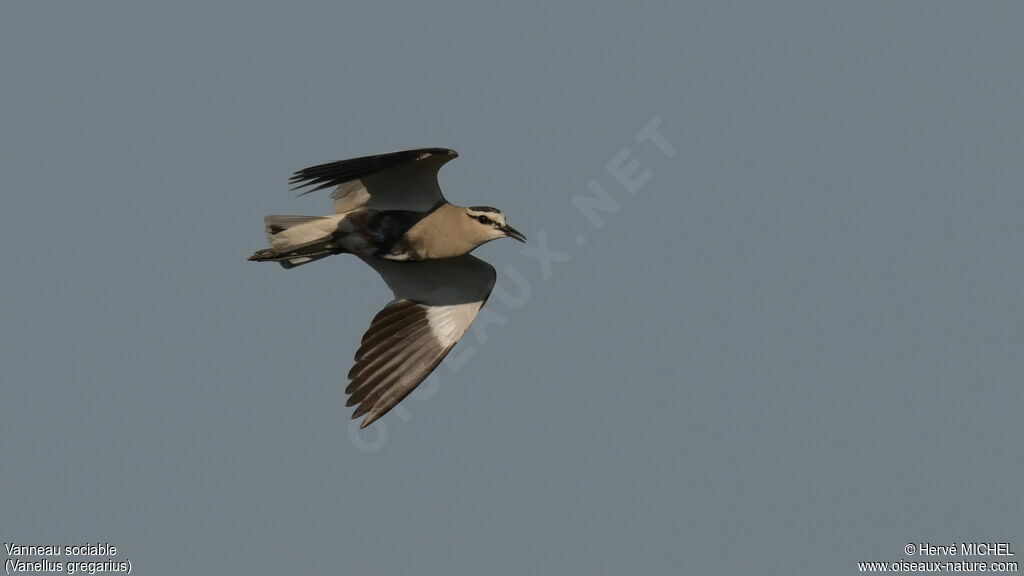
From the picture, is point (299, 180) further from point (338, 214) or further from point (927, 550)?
point (927, 550)

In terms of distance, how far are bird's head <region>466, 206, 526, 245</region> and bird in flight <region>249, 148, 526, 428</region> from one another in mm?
10

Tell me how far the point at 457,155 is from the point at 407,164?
52 cm

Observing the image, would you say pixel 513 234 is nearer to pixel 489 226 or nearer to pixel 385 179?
pixel 489 226

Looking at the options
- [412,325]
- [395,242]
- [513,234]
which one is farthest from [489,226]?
[412,325]

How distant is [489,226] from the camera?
1424 cm

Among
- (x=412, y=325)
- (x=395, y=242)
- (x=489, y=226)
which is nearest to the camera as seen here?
(x=489, y=226)

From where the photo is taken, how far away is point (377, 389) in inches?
561

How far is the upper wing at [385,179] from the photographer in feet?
44.0

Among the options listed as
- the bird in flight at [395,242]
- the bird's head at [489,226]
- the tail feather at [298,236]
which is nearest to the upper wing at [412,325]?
the bird in flight at [395,242]

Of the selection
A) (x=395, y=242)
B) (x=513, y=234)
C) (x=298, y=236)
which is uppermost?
(x=298, y=236)

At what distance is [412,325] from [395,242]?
105cm

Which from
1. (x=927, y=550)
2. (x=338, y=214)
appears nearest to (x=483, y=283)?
(x=338, y=214)

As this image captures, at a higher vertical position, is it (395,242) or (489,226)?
(395,242)

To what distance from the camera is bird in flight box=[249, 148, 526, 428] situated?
14.2 m
